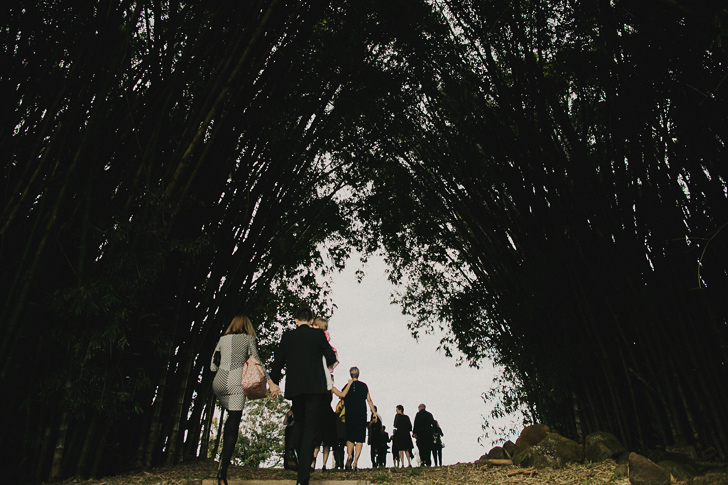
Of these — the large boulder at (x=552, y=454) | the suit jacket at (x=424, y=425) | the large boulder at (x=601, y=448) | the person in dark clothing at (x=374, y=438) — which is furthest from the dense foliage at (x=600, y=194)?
the person in dark clothing at (x=374, y=438)

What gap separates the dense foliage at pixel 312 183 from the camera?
238 cm

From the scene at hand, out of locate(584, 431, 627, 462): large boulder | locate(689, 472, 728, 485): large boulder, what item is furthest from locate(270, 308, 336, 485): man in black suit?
locate(584, 431, 627, 462): large boulder

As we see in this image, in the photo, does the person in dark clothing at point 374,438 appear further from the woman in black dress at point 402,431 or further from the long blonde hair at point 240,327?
the long blonde hair at point 240,327

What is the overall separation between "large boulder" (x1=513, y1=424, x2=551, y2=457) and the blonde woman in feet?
8.08

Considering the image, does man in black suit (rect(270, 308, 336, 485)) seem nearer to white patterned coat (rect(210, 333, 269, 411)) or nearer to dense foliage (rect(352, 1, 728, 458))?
white patterned coat (rect(210, 333, 269, 411))

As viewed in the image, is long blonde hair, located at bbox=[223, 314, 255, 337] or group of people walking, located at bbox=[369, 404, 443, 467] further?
group of people walking, located at bbox=[369, 404, 443, 467]

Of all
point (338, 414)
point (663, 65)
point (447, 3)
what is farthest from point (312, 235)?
point (663, 65)

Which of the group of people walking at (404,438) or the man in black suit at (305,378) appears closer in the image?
the man in black suit at (305,378)

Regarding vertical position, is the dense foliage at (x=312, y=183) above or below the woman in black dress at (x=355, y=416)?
above

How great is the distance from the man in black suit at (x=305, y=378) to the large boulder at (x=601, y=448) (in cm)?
209

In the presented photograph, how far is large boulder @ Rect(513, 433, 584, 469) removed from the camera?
3281mm

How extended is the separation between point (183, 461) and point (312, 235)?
3.10m

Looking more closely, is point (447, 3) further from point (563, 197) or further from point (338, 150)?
point (338, 150)

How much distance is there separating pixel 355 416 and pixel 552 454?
77.0 inches
